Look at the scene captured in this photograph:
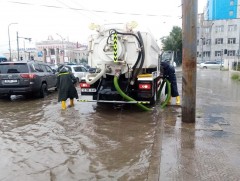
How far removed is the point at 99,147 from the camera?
5.67 m

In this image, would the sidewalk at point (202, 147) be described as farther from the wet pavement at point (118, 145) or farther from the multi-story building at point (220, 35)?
the multi-story building at point (220, 35)

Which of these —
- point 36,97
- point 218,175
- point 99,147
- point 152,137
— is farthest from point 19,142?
point 36,97

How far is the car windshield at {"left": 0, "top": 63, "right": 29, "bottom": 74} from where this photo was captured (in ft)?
37.3

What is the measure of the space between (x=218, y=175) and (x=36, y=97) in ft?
33.0

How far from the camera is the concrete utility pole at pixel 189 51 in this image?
22.3 feet

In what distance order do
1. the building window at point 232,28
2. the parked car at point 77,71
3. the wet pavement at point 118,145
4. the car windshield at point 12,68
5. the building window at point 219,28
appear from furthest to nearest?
the building window at point 219,28, the building window at point 232,28, the parked car at point 77,71, the car windshield at point 12,68, the wet pavement at point 118,145

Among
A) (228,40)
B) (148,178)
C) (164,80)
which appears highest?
(228,40)

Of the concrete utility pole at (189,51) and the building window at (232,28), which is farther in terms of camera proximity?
the building window at (232,28)

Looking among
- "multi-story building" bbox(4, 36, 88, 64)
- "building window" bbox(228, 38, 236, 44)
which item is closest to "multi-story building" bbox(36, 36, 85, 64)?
"multi-story building" bbox(4, 36, 88, 64)

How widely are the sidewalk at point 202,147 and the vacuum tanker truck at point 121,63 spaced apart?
1.24 metres

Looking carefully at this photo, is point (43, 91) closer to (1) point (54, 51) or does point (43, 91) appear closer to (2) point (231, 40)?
(2) point (231, 40)

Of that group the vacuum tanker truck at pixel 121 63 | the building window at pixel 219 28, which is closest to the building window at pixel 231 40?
the building window at pixel 219 28

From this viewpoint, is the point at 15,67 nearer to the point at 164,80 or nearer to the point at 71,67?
the point at 164,80

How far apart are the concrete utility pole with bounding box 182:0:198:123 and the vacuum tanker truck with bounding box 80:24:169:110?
1.86 m
